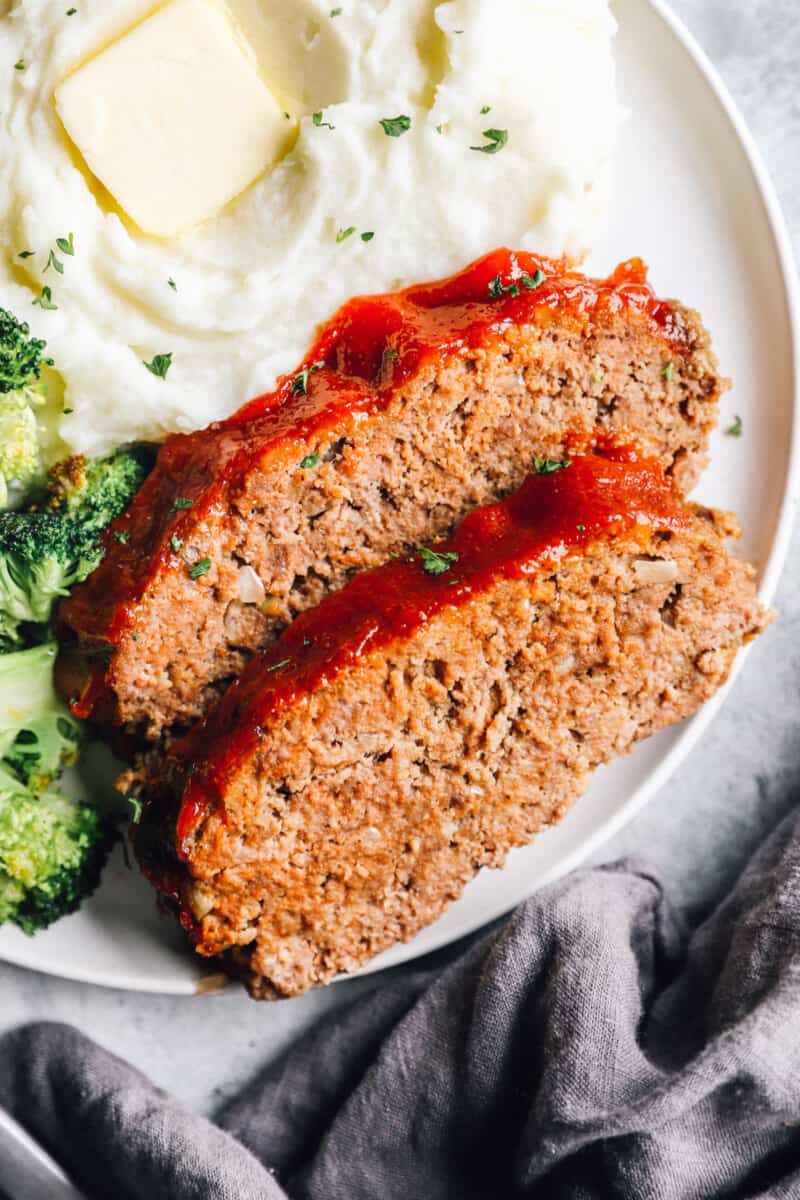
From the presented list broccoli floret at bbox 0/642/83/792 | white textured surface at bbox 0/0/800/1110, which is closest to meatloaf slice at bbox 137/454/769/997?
broccoli floret at bbox 0/642/83/792

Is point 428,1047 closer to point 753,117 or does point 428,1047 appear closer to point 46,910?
point 46,910

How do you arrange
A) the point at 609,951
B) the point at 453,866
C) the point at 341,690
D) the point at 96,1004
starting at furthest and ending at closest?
the point at 96,1004
the point at 609,951
the point at 453,866
the point at 341,690

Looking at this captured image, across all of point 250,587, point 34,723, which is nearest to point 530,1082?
point 250,587

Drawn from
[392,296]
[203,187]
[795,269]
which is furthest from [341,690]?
[795,269]

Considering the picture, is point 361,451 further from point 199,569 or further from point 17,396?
point 17,396

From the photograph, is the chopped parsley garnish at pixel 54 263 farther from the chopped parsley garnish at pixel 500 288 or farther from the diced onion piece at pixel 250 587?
the chopped parsley garnish at pixel 500 288

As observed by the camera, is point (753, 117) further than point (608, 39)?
Yes

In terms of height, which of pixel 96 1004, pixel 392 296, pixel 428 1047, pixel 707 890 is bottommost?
pixel 707 890
